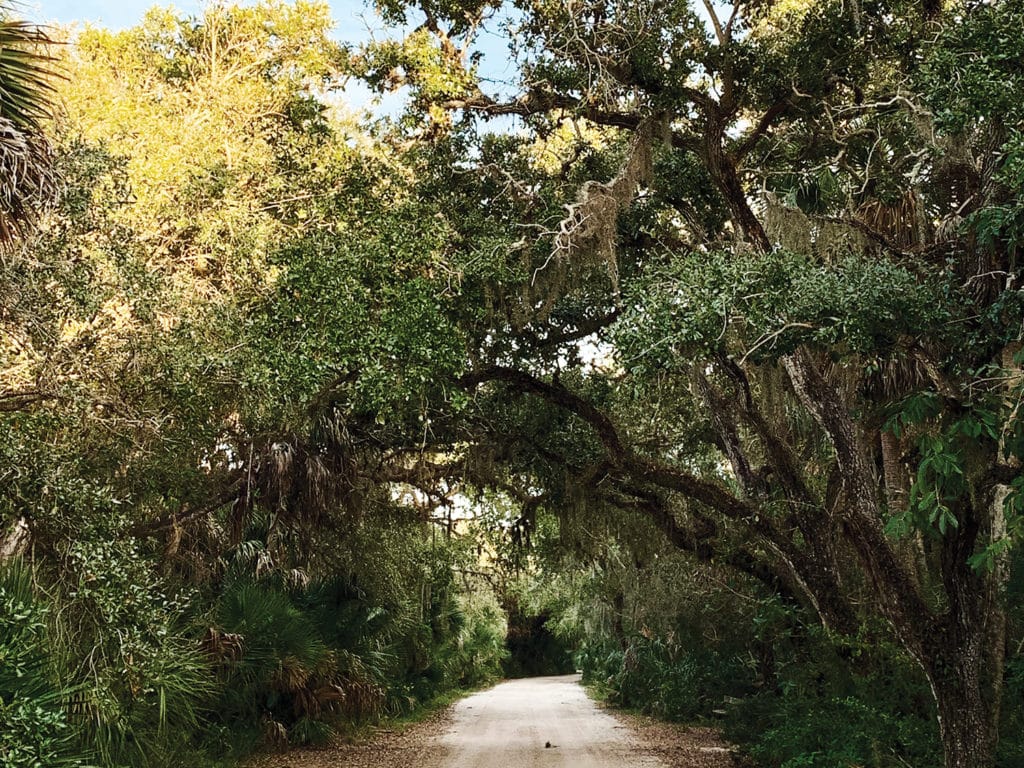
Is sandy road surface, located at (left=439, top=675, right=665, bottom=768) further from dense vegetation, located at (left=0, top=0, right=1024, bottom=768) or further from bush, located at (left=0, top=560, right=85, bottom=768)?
bush, located at (left=0, top=560, right=85, bottom=768)

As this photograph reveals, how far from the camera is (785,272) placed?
605 centimetres

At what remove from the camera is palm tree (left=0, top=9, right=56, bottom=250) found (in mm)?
5477

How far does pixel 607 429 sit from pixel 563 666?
36.0m

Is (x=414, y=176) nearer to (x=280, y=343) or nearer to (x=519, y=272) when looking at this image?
(x=519, y=272)

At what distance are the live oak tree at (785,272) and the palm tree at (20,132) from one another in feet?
10.7

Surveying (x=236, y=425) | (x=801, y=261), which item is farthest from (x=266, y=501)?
(x=801, y=261)

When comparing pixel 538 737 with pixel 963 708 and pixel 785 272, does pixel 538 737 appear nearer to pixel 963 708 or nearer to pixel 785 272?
pixel 963 708

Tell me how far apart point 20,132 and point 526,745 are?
35.2ft

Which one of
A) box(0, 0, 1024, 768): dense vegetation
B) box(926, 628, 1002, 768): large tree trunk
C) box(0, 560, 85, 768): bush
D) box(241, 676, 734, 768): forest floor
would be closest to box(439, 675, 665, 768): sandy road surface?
box(241, 676, 734, 768): forest floor

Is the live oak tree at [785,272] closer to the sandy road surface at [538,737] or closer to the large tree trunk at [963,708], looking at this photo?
the large tree trunk at [963,708]

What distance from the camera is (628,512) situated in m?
12.1

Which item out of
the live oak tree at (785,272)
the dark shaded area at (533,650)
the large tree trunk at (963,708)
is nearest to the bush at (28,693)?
the live oak tree at (785,272)

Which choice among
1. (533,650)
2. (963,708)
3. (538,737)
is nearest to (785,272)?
(963,708)

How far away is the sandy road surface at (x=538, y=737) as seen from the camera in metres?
11.3
